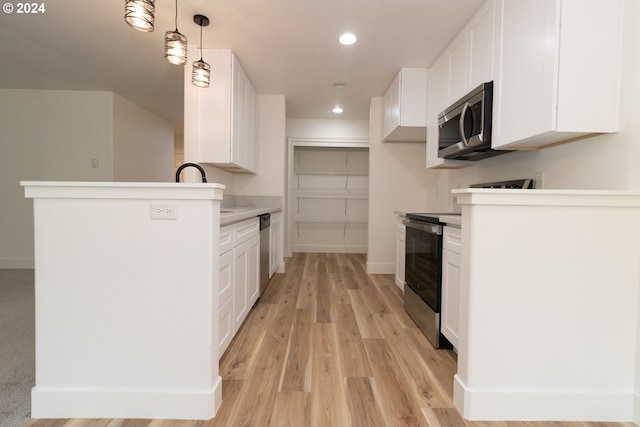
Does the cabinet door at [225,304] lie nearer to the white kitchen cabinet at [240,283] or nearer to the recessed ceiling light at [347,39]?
the white kitchen cabinet at [240,283]

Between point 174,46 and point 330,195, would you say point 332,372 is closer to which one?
point 174,46

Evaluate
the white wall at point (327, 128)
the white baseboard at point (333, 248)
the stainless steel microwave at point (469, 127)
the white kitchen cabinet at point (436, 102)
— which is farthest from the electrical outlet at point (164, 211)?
the white baseboard at point (333, 248)

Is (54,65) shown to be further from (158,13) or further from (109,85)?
(158,13)

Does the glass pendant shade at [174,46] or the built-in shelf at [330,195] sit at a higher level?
the glass pendant shade at [174,46]

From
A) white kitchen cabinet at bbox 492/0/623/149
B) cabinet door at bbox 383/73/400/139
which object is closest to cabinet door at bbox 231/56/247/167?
cabinet door at bbox 383/73/400/139

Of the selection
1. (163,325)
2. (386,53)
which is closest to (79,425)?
(163,325)

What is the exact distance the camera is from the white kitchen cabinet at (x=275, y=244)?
3675 millimetres

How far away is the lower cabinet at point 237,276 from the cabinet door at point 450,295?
4.65 feet

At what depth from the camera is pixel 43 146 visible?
13.8 feet

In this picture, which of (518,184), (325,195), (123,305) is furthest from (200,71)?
(325,195)

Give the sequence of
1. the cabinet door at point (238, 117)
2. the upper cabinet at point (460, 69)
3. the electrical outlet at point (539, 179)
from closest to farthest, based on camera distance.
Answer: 1. the electrical outlet at point (539, 179)
2. the upper cabinet at point (460, 69)
3. the cabinet door at point (238, 117)

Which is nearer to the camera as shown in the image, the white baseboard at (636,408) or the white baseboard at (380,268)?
the white baseboard at (636,408)

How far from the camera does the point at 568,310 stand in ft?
4.54

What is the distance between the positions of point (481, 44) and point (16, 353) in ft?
12.1
